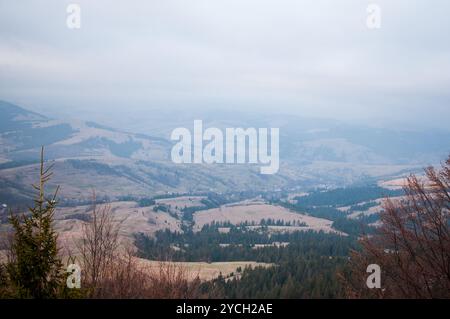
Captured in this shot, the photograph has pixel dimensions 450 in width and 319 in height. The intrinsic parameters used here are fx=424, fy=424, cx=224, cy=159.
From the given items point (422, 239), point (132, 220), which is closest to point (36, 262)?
point (422, 239)

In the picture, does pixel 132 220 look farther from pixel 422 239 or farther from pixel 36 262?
pixel 36 262

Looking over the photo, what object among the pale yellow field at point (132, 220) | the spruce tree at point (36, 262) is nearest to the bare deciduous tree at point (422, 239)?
the spruce tree at point (36, 262)

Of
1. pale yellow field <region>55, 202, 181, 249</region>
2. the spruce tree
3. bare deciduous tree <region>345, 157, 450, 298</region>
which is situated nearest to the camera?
the spruce tree

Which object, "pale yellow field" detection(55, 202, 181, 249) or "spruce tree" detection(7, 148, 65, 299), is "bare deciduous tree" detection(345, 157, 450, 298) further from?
"pale yellow field" detection(55, 202, 181, 249)

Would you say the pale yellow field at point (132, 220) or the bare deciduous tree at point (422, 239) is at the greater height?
the pale yellow field at point (132, 220)

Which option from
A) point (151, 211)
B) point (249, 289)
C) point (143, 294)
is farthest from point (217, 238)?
point (143, 294)

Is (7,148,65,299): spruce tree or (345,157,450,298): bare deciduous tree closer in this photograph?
(7,148,65,299): spruce tree

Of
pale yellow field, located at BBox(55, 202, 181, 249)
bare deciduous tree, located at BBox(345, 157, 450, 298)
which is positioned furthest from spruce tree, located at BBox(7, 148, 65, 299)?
pale yellow field, located at BBox(55, 202, 181, 249)

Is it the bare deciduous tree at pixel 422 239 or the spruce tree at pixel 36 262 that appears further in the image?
the bare deciduous tree at pixel 422 239

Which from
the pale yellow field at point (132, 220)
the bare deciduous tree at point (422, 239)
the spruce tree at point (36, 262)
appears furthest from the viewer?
the pale yellow field at point (132, 220)

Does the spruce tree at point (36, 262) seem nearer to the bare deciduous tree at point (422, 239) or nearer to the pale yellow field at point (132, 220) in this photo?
the bare deciduous tree at point (422, 239)

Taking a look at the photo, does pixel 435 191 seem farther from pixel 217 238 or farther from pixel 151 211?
pixel 151 211
